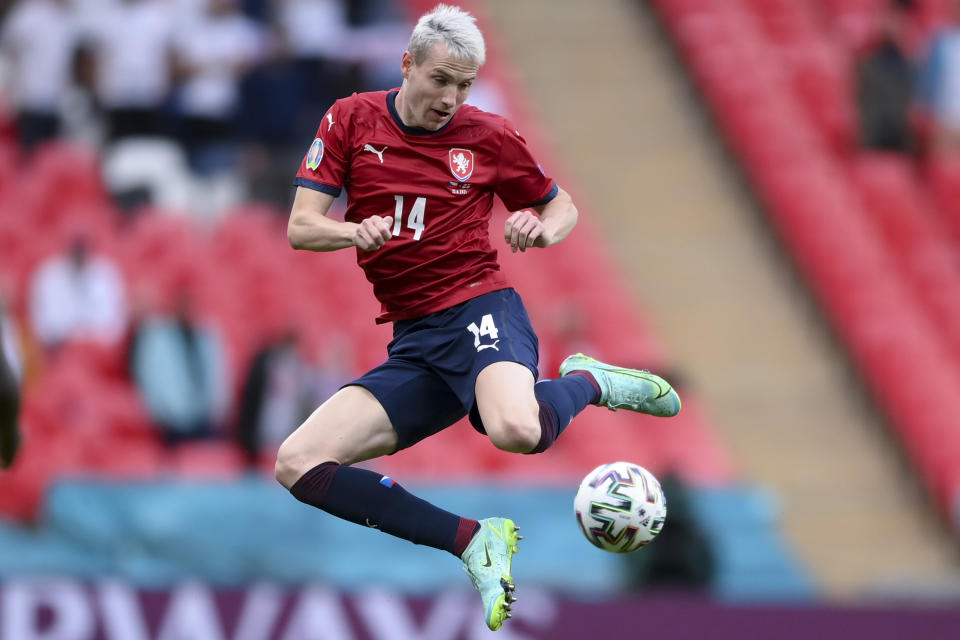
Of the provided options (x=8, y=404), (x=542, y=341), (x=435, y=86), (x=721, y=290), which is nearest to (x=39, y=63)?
(x=542, y=341)

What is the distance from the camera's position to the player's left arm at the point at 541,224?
6.04 m

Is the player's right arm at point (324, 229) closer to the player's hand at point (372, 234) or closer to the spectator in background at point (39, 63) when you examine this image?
the player's hand at point (372, 234)

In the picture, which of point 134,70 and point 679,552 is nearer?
point 679,552

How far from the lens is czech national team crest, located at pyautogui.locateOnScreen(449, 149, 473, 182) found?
6.38 metres

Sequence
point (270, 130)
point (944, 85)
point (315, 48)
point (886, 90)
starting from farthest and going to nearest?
point (944, 85)
point (886, 90)
point (315, 48)
point (270, 130)

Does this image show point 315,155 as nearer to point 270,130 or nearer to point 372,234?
point 372,234

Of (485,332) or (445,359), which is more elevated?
(485,332)

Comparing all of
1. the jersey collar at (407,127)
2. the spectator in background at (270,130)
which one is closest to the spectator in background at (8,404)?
the jersey collar at (407,127)

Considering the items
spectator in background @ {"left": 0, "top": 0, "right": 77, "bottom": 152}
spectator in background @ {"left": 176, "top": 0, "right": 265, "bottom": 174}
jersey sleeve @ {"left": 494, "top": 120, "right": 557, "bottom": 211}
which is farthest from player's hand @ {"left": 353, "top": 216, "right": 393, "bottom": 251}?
spectator in background @ {"left": 0, "top": 0, "right": 77, "bottom": 152}

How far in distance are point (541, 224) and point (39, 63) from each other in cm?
741

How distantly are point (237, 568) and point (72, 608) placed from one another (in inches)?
43.5

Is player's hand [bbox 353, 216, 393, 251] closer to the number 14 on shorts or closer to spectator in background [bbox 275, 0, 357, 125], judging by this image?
the number 14 on shorts

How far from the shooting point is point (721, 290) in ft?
45.8

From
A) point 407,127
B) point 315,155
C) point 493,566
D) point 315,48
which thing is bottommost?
point 493,566
